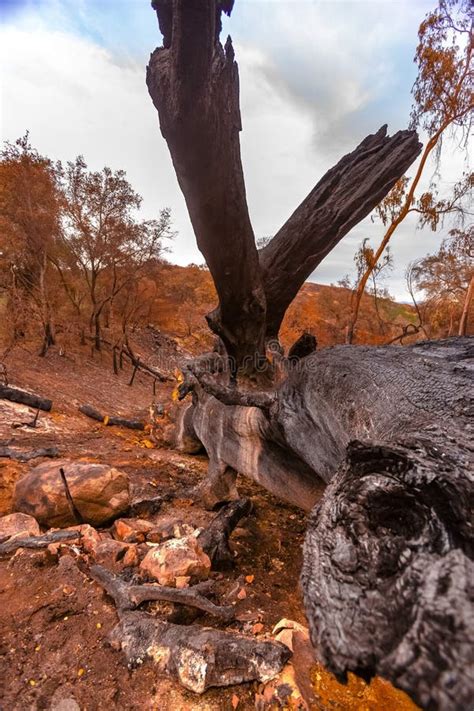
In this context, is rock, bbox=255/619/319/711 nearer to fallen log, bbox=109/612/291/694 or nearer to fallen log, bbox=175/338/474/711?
fallen log, bbox=109/612/291/694

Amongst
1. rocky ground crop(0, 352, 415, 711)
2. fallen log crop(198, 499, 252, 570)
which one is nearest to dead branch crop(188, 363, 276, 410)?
fallen log crop(198, 499, 252, 570)

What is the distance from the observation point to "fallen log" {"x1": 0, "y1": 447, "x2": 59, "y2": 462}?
13.6 ft

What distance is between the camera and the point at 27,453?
437cm

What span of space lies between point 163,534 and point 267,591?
910 mm

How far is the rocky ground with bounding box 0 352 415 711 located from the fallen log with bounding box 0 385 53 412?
3.11 meters

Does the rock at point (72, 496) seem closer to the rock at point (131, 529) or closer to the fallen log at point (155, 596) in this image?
the rock at point (131, 529)

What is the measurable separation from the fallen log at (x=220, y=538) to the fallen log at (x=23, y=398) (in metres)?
5.47

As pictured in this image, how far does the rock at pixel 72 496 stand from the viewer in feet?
8.81

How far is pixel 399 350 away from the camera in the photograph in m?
1.74

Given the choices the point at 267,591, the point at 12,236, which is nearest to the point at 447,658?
the point at 267,591

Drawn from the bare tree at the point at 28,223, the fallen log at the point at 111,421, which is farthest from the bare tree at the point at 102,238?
the fallen log at the point at 111,421

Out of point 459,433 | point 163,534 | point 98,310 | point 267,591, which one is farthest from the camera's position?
point 98,310

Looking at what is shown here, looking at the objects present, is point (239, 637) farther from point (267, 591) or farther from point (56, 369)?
point (56, 369)

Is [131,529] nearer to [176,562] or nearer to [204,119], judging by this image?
[176,562]
